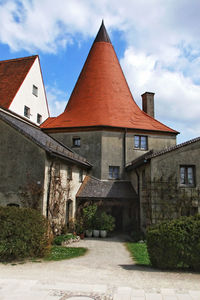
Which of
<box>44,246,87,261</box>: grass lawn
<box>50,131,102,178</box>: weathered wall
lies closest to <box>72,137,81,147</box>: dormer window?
<box>50,131,102,178</box>: weathered wall

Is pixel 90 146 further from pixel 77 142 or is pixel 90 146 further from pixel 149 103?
pixel 149 103

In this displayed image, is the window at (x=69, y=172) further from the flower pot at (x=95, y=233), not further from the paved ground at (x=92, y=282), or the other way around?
the paved ground at (x=92, y=282)

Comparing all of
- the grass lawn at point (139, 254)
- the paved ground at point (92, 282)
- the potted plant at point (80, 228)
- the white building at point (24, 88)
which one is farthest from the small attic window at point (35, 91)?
the paved ground at point (92, 282)

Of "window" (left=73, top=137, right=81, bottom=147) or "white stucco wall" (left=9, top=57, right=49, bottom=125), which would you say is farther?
"window" (left=73, top=137, right=81, bottom=147)

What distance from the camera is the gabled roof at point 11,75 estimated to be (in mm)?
19109

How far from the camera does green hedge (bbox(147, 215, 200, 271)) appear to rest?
24.8 ft

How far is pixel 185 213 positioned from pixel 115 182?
19.5 ft

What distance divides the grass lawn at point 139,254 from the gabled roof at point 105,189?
4119 mm

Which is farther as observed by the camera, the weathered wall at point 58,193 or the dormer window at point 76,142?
the dormer window at point 76,142

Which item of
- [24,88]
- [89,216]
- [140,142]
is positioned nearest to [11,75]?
[24,88]

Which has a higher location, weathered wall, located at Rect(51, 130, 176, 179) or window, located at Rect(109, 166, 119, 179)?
weathered wall, located at Rect(51, 130, 176, 179)

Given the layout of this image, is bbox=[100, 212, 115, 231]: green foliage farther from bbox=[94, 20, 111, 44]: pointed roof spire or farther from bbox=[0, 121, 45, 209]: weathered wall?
bbox=[94, 20, 111, 44]: pointed roof spire

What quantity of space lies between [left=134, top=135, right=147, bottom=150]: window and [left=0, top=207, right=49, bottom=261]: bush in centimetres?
1212

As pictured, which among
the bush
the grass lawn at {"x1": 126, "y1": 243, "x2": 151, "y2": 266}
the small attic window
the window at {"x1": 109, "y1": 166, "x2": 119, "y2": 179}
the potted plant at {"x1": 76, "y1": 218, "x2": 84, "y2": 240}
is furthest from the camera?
the small attic window
